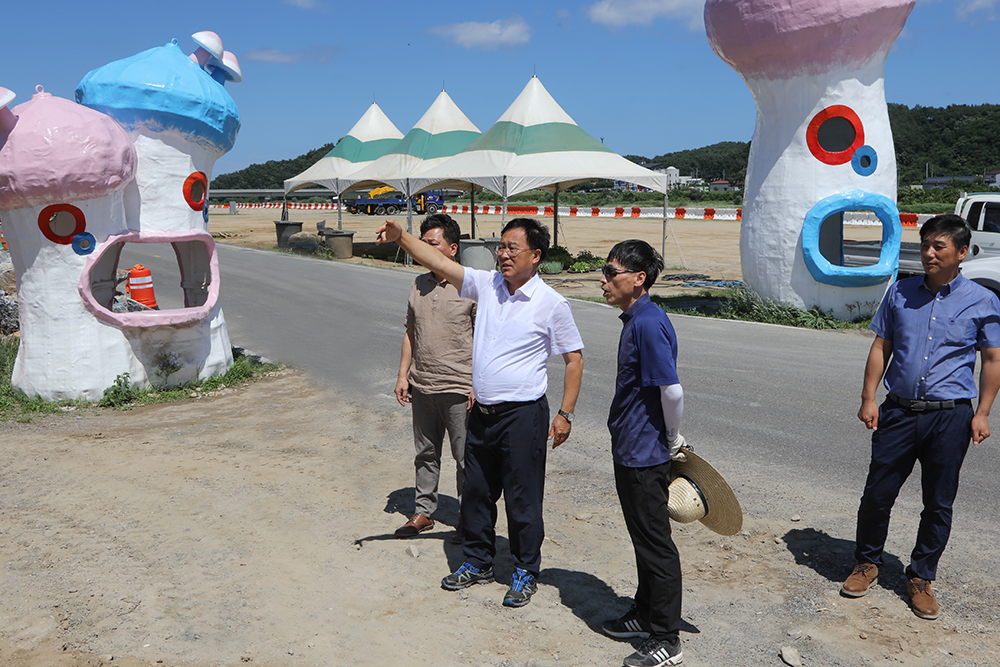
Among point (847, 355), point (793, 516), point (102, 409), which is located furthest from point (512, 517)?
point (847, 355)

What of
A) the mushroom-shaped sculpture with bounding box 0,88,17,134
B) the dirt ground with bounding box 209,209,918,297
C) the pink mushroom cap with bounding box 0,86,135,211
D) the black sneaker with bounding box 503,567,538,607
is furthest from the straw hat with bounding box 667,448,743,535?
the dirt ground with bounding box 209,209,918,297

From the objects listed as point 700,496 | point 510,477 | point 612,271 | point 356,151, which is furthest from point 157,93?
point 356,151

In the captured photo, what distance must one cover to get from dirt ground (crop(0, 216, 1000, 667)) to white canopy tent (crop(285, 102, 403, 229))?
850 inches

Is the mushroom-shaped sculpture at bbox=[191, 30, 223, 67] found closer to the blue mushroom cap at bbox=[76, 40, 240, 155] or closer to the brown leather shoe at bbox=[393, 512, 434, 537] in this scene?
the blue mushroom cap at bbox=[76, 40, 240, 155]

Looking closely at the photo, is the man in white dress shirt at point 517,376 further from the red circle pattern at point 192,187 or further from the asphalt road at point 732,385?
the red circle pattern at point 192,187

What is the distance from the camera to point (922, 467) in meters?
3.98

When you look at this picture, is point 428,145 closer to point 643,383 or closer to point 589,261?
point 589,261

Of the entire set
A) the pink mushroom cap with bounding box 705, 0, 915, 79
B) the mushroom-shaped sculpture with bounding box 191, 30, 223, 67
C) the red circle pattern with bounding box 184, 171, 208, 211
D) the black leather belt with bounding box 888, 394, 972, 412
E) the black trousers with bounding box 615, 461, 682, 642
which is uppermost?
the pink mushroom cap with bounding box 705, 0, 915, 79

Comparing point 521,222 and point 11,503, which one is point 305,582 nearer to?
point 521,222

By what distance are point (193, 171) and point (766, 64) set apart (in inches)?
333

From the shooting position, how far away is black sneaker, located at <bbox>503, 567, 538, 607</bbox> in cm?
404

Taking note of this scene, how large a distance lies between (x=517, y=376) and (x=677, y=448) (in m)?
0.85

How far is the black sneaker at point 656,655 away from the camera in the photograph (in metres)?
3.52

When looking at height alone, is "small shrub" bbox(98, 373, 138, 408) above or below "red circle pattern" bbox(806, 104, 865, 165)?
below
